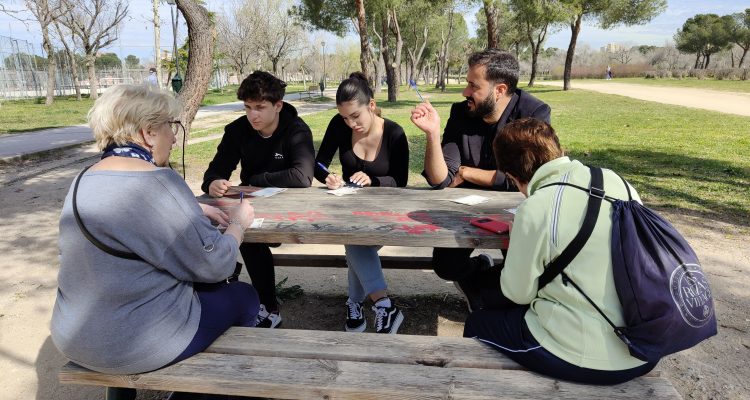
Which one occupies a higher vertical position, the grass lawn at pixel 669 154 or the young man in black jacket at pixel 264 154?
the young man in black jacket at pixel 264 154

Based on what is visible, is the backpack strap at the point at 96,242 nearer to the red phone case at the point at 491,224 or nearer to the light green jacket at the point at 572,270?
the light green jacket at the point at 572,270

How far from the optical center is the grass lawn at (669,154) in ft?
18.1

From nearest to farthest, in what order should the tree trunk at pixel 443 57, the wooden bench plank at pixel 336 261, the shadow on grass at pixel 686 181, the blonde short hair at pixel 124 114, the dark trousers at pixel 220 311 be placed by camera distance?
1. the blonde short hair at pixel 124 114
2. the dark trousers at pixel 220 311
3. the wooden bench plank at pixel 336 261
4. the shadow on grass at pixel 686 181
5. the tree trunk at pixel 443 57

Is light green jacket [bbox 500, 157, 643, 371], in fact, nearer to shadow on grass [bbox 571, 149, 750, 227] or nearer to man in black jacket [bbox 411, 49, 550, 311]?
man in black jacket [bbox 411, 49, 550, 311]

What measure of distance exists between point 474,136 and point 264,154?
128 cm

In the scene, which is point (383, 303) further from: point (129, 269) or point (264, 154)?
point (129, 269)

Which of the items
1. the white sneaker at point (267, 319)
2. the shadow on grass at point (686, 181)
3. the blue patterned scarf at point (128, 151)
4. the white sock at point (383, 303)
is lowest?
the white sneaker at point (267, 319)

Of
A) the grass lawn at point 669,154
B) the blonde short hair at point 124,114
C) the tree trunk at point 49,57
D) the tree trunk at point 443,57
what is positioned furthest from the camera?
the tree trunk at point 443,57

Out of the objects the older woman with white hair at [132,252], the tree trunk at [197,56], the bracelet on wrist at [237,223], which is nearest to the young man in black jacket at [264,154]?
the bracelet on wrist at [237,223]

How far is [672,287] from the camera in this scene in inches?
55.4

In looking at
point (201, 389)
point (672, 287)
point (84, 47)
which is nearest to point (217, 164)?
point (201, 389)

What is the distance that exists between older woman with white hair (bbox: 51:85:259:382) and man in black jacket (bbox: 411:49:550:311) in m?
1.31

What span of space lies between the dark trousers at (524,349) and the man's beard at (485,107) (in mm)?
1326

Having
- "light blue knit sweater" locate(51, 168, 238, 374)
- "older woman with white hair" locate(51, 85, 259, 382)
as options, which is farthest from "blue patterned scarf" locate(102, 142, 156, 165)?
"light blue knit sweater" locate(51, 168, 238, 374)
